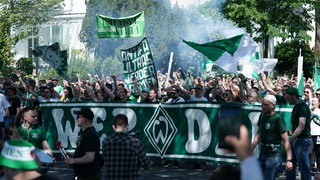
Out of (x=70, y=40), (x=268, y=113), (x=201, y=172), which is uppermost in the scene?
(x=70, y=40)

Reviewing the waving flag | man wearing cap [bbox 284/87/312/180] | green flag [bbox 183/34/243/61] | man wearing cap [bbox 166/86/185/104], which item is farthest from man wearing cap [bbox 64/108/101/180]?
green flag [bbox 183/34/243/61]

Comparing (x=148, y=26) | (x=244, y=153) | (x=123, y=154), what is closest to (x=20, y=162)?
(x=244, y=153)

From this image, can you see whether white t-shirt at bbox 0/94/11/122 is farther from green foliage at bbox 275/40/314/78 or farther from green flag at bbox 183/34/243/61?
green foliage at bbox 275/40/314/78

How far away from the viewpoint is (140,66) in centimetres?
1938

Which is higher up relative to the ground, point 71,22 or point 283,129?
point 71,22

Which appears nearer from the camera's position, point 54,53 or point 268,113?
point 268,113

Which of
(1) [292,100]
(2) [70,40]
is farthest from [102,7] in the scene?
(1) [292,100]

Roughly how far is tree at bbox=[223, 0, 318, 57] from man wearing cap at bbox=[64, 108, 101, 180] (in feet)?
94.4

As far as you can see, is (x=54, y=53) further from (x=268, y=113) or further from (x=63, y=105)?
(x=268, y=113)

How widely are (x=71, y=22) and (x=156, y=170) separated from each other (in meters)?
59.1

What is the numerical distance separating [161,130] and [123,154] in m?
7.89

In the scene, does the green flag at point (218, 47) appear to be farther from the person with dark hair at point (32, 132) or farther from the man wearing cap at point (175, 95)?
the person with dark hair at point (32, 132)

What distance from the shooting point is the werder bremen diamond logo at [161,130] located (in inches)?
663

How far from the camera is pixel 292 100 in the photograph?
12391 millimetres
